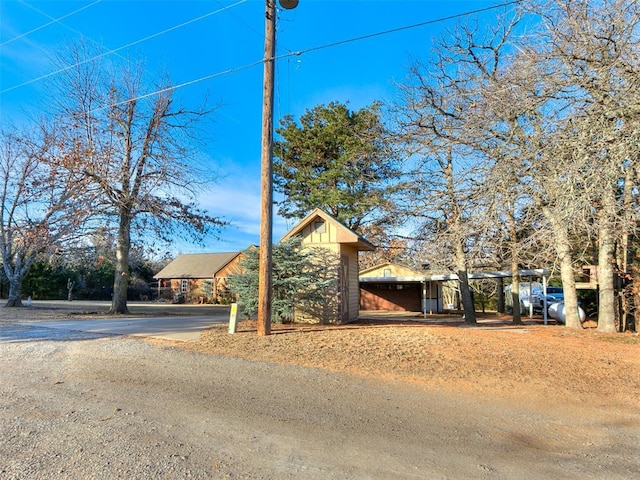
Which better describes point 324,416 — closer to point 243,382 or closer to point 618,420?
point 243,382

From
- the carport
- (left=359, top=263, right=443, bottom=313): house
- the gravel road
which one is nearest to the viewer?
the gravel road

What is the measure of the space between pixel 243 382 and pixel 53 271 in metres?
42.5

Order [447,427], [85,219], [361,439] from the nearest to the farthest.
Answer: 1. [361,439]
2. [447,427]
3. [85,219]

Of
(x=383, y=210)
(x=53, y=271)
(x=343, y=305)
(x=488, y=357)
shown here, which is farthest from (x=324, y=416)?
(x=53, y=271)

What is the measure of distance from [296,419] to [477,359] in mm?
4421

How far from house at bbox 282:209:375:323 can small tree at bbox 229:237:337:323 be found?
0.72 metres

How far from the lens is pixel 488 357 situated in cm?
776

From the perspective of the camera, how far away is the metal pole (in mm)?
9938

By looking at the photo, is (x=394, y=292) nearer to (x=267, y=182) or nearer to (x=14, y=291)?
(x=267, y=182)

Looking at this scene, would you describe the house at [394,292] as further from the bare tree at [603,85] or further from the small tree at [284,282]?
the bare tree at [603,85]

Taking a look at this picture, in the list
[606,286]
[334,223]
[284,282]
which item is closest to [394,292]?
[334,223]

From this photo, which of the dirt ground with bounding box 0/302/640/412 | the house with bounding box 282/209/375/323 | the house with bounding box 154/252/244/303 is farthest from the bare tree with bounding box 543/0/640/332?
the house with bounding box 154/252/244/303

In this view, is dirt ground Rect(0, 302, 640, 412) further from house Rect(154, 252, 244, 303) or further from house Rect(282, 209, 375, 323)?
house Rect(154, 252, 244, 303)

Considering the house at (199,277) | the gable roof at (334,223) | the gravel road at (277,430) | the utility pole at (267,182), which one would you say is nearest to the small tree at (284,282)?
the gable roof at (334,223)
